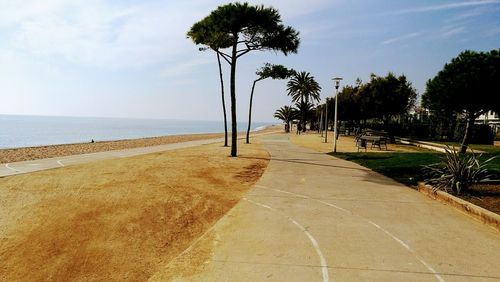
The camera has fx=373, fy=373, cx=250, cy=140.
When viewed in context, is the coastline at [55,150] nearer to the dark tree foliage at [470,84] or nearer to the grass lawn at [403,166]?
the grass lawn at [403,166]

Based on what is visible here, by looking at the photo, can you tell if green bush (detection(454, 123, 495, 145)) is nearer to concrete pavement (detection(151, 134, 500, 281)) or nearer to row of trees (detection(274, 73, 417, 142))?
row of trees (detection(274, 73, 417, 142))

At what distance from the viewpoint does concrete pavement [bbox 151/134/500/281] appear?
5.76 metres

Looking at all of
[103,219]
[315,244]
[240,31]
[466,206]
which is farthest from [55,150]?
[466,206]

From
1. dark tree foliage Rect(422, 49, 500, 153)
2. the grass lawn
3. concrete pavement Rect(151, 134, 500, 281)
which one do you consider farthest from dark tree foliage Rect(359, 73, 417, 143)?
concrete pavement Rect(151, 134, 500, 281)

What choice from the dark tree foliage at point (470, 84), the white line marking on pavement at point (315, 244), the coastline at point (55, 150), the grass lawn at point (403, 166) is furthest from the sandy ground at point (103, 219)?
the dark tree foliage at point (470, 84)

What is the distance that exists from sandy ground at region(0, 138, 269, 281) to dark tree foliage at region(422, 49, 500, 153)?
1531cm

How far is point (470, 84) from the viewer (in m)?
22.1

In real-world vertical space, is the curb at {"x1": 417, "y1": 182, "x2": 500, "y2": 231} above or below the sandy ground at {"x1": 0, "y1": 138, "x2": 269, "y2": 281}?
above

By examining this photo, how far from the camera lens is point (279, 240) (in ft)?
23.7

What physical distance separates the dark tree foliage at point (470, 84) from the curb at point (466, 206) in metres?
11.5

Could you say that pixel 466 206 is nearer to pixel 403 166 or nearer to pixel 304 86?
pixel 403 166

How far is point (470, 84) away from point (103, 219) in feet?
71.4

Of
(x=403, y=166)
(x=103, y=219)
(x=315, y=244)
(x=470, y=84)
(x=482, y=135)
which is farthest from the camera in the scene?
(x=482, y=135)

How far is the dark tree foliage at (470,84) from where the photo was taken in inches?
857
